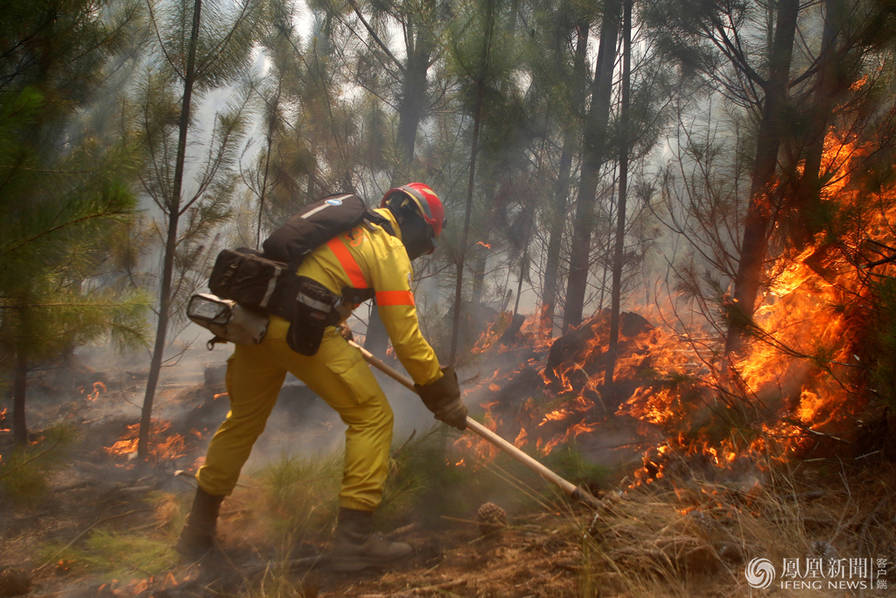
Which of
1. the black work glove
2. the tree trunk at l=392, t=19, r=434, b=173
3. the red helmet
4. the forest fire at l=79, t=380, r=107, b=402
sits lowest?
the forest fire at l=79, t=380, r=107, b=402

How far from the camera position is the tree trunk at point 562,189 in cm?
535

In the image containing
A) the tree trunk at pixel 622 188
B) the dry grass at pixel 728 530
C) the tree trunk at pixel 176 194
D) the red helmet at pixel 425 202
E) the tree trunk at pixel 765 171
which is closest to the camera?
the dry grass at pixel 728 530

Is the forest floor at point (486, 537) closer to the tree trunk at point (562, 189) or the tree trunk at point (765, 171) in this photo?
Answer: the tree trunk at point (765, 171)

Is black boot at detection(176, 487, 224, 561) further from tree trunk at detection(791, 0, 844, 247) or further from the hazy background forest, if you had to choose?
tree trunk at detection(791, 0, 844, 247)

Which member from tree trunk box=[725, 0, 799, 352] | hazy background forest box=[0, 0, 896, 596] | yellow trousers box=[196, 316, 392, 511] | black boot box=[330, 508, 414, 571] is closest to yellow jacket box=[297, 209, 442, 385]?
yellow trousers box=[196, 316, 392, 511]

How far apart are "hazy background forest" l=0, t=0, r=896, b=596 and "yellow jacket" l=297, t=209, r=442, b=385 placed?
95cm

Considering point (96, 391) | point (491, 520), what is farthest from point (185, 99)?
point (96, 391)

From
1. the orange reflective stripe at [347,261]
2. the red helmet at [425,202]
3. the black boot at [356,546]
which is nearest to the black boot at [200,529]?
the black boot at [356,546]

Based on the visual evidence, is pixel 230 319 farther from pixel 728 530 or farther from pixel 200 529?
pixel 728 530

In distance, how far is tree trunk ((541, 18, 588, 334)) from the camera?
5352 millimetres

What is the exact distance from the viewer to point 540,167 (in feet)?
22.0

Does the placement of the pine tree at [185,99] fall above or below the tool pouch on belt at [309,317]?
above

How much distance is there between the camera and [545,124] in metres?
5.54

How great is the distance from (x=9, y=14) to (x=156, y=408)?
18.2ft
